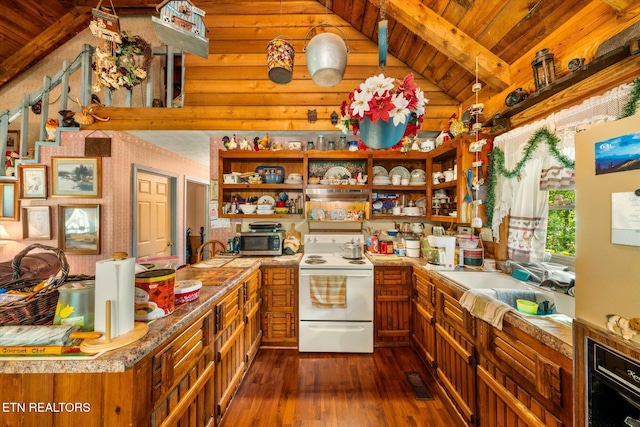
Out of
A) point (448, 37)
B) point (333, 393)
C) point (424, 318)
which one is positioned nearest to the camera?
point (333, 393)

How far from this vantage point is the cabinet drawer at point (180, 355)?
1.00 m

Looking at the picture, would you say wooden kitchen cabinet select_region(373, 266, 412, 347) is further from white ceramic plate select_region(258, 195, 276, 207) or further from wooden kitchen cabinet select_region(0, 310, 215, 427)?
wooden kitchen cabinet select_region(0, 310, 215, 427)

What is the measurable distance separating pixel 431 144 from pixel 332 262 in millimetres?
1789

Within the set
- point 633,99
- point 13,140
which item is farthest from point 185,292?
point 13,140

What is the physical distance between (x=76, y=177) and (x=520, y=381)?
469 cm

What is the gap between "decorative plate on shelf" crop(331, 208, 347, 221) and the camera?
10.5 ft

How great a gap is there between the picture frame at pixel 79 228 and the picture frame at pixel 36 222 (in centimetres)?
21

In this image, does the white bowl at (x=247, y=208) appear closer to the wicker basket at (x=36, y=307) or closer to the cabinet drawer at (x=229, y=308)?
the cabinet drawer at (x=229, y=308)

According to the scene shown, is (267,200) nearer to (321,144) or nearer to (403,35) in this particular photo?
(321,144)

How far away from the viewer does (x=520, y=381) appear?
1211mm

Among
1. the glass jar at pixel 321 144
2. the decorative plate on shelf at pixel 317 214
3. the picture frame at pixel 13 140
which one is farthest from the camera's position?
the picture frame at pixel 13 140

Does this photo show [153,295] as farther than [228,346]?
No

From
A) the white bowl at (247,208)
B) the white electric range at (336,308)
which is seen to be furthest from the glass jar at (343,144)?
the white electric range at (336,308)

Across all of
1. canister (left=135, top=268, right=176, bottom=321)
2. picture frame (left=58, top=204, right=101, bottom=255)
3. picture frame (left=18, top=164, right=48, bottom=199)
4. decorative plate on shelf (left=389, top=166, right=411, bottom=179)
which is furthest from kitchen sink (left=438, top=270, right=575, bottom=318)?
picture frame (left=18, top=164, right=48, bottom=199)
